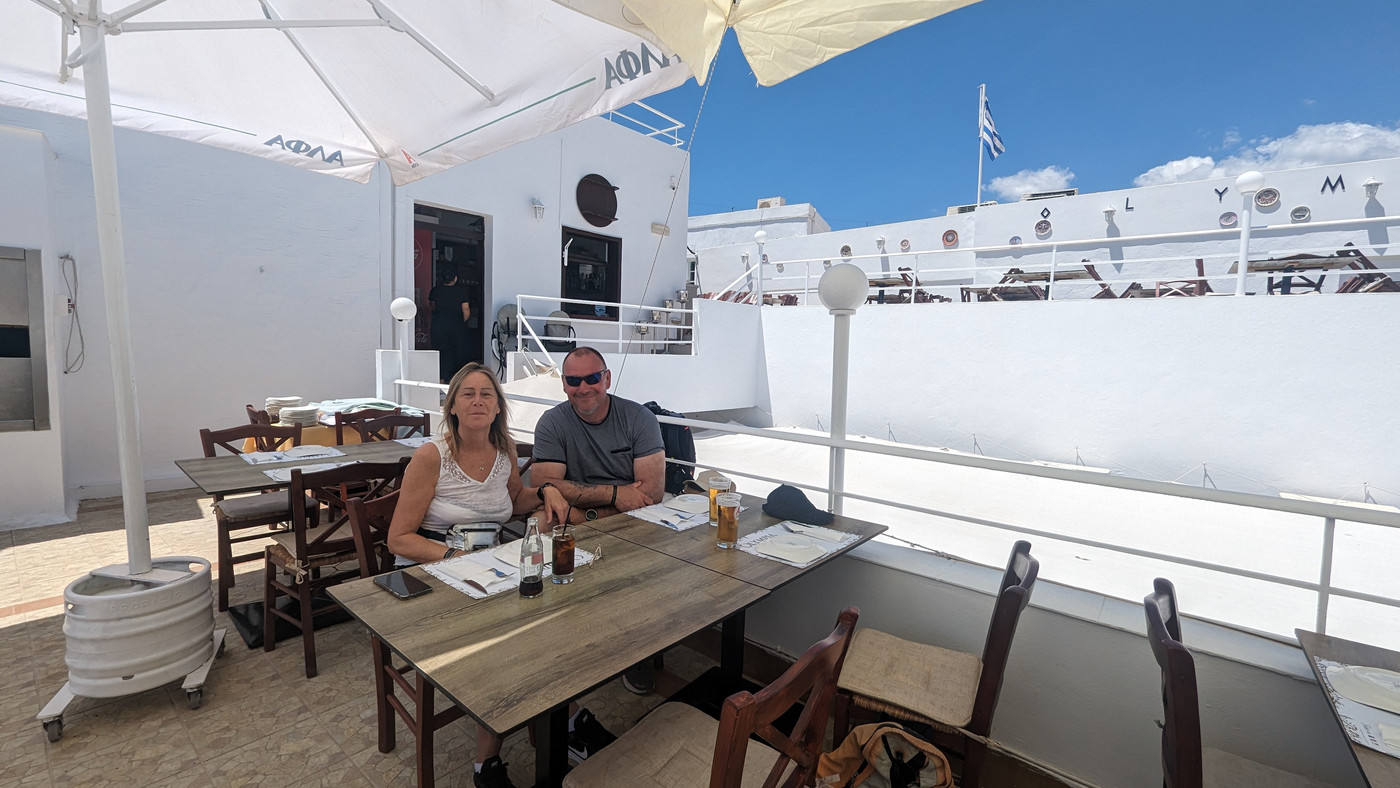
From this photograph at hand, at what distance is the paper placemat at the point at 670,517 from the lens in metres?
2.06

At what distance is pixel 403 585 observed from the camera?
4.78 ft

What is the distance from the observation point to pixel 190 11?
232 centimetres

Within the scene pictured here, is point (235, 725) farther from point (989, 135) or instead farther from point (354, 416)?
point (989, 135)

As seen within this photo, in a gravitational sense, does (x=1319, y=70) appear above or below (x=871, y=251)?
above

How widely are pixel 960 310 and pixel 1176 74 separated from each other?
66.6 ft

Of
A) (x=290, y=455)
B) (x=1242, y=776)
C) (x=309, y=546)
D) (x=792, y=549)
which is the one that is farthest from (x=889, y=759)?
(x=290, y=455)

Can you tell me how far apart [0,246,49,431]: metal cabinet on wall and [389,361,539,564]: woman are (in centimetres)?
377

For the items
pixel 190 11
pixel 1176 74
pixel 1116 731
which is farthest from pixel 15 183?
pixel 1176 74

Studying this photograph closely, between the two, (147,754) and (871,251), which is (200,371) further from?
(871,251)

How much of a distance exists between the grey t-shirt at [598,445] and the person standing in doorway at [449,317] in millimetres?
5472

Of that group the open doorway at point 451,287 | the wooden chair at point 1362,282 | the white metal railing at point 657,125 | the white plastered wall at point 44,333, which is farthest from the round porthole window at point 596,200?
the wooden chair at point 1362,282

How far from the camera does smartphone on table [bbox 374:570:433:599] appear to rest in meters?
1.41

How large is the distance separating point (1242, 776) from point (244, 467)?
3.83 m

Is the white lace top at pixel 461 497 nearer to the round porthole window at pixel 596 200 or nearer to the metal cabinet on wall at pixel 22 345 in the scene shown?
the metal cabinet on wall at pixel 22 345
